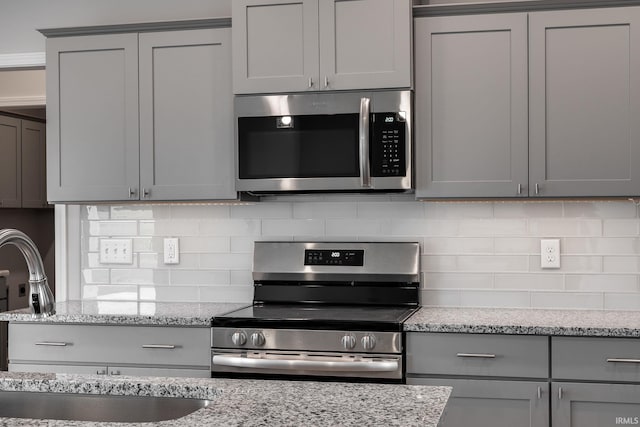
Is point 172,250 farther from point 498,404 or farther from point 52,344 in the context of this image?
point 498,404

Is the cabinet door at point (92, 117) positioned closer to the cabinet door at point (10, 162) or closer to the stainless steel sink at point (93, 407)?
the stainless steel sink at point (93, 407)

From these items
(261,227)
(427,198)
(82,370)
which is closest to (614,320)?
(427,198)

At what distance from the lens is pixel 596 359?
2928 mm

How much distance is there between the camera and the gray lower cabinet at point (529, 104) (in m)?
3.22

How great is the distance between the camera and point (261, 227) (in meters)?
3.87

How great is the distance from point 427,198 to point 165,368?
1314 mm

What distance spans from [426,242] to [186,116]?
124 centimetres

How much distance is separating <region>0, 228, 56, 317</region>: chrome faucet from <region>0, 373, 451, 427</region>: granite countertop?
1.06 feet

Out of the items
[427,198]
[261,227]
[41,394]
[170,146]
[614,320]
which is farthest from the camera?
[261,227]

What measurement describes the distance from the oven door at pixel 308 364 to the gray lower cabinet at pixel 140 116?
0.76 metres

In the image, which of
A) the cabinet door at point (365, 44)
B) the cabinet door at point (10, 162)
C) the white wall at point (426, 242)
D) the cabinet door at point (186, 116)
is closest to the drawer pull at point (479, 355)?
the white wall at point (426, 242)

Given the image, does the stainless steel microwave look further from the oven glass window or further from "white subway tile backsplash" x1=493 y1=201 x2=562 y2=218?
"white subway tile backsplash" x1=493 y1=201 x2=562 y2=218

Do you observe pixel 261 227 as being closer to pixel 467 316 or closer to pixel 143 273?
pixel 143 273

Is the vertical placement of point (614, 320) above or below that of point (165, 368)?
above
